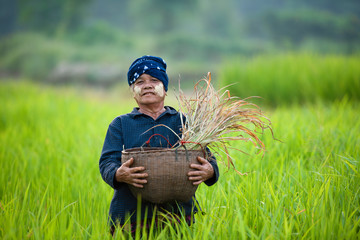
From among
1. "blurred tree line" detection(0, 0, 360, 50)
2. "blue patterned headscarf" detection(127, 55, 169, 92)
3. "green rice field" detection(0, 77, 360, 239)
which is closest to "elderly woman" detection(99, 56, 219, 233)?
"blue patterned headscarf" detection(127, 55, 169, 92)

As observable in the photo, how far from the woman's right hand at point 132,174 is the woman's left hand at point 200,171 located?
19 cm

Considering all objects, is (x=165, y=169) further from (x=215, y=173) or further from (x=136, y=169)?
(x=215, y=173)

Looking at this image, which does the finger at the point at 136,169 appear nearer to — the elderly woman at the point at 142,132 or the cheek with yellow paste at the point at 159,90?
the elderly woman at the point at 142,132

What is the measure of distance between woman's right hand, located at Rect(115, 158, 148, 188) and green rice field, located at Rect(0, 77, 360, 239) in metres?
0.26

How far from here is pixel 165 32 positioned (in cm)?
2177

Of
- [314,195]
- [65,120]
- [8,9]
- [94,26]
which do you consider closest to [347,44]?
[94,26]

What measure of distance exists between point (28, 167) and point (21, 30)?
22.3 m

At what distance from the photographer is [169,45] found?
18844 mm

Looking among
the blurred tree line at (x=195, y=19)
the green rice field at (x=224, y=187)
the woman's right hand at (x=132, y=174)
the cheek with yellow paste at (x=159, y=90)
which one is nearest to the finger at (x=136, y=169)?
the woman's right hand at (x=132, y=174)

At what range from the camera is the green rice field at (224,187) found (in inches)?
54.5

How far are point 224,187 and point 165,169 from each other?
33.2 inches

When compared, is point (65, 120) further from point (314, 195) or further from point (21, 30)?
point (21, 30)

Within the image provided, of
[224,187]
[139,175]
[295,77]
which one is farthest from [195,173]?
[295,77]

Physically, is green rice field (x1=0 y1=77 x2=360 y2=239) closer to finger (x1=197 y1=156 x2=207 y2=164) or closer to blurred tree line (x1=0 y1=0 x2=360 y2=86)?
finger (x1=197 y1=156 x2=207 y2=164)
